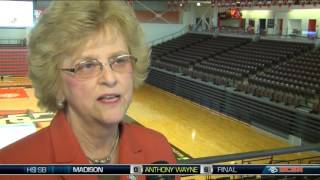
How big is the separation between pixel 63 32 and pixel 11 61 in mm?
21749

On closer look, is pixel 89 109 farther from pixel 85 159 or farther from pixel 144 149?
pixel 144 149

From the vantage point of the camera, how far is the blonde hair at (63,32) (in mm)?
1285

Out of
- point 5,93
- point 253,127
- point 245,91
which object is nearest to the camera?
point 253,127

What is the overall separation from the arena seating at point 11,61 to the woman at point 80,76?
21.3m

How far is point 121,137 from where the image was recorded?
1.53 meters

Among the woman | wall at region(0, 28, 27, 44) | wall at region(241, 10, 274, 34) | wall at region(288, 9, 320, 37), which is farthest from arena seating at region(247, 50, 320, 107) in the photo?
wall at region(0, 28, 27, 44)

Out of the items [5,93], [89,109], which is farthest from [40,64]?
[5,93]

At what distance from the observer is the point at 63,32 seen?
1288 mm

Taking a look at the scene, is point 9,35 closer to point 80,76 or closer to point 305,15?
point 305,15

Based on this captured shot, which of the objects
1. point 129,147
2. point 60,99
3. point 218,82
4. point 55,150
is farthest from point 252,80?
point 55,150

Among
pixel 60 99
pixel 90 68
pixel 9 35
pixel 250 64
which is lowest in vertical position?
pixel 250 64

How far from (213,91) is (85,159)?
13.7m

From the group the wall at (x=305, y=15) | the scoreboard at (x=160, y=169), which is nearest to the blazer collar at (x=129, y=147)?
the scoreboard at (x=160, y=169)

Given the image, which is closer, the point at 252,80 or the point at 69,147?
the point at 69,147
